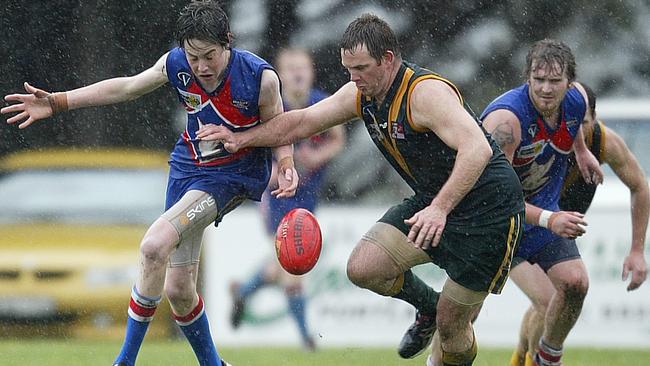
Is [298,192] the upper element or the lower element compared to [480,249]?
lower

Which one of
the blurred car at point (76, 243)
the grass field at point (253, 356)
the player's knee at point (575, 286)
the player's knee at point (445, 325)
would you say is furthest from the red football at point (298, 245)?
the blurred car at point (76, 243)

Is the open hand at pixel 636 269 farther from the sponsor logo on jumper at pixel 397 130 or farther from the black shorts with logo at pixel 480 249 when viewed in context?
the sponsor logo on jumper at pixel 397 130

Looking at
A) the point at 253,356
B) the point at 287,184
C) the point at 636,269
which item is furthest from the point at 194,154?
the point at 253,356

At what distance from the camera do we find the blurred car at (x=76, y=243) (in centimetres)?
1038

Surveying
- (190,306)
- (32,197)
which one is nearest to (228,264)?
(32,197)

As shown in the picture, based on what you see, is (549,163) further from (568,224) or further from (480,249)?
(480,249)

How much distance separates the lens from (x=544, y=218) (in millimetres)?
6723

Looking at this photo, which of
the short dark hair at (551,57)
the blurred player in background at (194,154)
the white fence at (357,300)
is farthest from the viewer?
the white fence at (357,300)

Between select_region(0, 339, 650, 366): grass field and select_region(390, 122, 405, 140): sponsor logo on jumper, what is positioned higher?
select_region(390, 122, 405, 140): sponsor logo on jumper

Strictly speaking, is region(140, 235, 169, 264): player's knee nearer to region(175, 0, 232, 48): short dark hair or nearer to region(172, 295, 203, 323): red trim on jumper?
region(172, 295, 203, 323): red trim on jumper

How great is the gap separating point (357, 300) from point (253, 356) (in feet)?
4.19

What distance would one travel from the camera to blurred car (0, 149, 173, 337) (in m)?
10.4

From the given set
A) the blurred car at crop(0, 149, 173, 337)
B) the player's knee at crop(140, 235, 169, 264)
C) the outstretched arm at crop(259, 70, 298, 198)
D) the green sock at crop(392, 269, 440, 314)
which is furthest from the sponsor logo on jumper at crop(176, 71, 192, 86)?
the blurred car at crop(0, 149, 173, 337)

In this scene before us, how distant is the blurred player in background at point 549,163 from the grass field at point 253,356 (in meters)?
1.68
